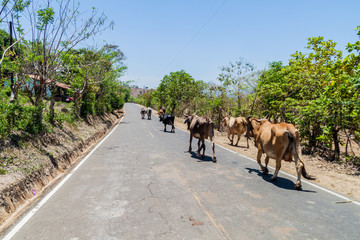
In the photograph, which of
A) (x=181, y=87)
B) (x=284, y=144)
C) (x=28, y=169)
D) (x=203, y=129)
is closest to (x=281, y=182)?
(x=284, y=144)

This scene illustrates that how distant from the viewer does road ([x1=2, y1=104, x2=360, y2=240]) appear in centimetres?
373

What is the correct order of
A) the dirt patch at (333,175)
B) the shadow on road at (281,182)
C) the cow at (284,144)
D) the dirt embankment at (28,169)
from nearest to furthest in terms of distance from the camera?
the dirt embankment at (28,169)
the cow at (284,144)
the shadow on road at (281,182)
the dirt patch at (333,175)

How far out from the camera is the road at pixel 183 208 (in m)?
3.73

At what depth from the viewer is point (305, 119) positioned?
36.7ft

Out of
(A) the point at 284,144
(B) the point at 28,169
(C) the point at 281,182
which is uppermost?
(A) the point at 284,144

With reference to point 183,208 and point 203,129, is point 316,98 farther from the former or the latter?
point 183,208

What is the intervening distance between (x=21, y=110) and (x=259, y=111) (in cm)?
1676

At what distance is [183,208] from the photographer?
181 inches

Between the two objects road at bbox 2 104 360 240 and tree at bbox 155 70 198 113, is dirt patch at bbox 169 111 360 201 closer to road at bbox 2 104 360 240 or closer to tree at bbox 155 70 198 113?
road at bbox 2 104 360 240

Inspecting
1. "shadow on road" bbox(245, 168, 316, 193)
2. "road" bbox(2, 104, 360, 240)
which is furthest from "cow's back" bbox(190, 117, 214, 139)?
"shadow on road" bbox(245, 168, 316, 193)

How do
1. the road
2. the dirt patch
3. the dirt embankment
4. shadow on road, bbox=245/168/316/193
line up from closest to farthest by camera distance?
the road → the dirt embankment → shadow on road, bbox=245/168/316/193 → the dirt patch

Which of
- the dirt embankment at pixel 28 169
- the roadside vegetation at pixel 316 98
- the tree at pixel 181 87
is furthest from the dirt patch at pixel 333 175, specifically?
the tree at pixel 181 87

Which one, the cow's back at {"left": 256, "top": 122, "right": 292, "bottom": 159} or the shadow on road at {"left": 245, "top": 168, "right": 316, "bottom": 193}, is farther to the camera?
the shadow on road at {"left": 245, "top": 168, "right": 316, "bottom": 193}

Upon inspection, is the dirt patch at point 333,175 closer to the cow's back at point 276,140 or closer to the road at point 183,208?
the road at point 183,208
